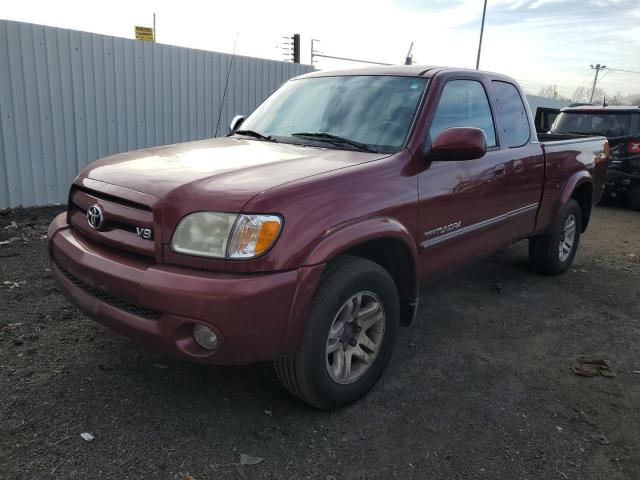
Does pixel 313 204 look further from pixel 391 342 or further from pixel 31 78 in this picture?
pixel 31 78


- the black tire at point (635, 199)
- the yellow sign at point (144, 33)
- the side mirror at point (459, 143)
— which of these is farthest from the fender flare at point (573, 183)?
the yellow sign at point (144, 33)

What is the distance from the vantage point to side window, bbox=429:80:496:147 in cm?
339

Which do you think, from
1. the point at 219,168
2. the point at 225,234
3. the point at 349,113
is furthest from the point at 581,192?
the point at 225,234

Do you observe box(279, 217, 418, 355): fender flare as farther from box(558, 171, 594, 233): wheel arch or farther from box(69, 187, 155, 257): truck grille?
box(558, 171, 594, 233): wheel arch

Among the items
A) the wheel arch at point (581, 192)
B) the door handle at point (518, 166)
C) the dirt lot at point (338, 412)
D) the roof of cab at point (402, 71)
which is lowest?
the dirt lot at point (338, 412)

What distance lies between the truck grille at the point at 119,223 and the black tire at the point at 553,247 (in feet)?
13.1

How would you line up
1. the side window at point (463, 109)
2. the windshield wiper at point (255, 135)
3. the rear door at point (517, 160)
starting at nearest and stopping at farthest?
the side window at point (463, 109), the windshield wiper at point (255, 135), the rear door at point (517, 160)

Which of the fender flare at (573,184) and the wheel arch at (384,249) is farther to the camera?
the fender flare at (573,184)

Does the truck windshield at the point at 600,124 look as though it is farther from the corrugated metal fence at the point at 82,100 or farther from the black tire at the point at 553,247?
the corrugated metal fence at the point at 82,100

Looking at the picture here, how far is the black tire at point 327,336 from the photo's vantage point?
2.46 meters

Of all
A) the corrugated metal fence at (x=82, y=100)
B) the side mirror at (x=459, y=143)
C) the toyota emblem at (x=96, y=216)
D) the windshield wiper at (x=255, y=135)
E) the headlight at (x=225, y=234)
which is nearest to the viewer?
the headlight at (x=225, y=234)

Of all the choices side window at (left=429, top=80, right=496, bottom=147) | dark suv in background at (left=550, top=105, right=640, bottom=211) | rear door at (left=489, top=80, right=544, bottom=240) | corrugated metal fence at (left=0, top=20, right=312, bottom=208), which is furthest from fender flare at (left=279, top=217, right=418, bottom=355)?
dark suv in background at (left=550, top=105, right=640, bottom=211)

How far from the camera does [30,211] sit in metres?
6.72

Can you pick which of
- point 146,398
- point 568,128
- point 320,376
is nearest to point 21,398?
point 146,398
